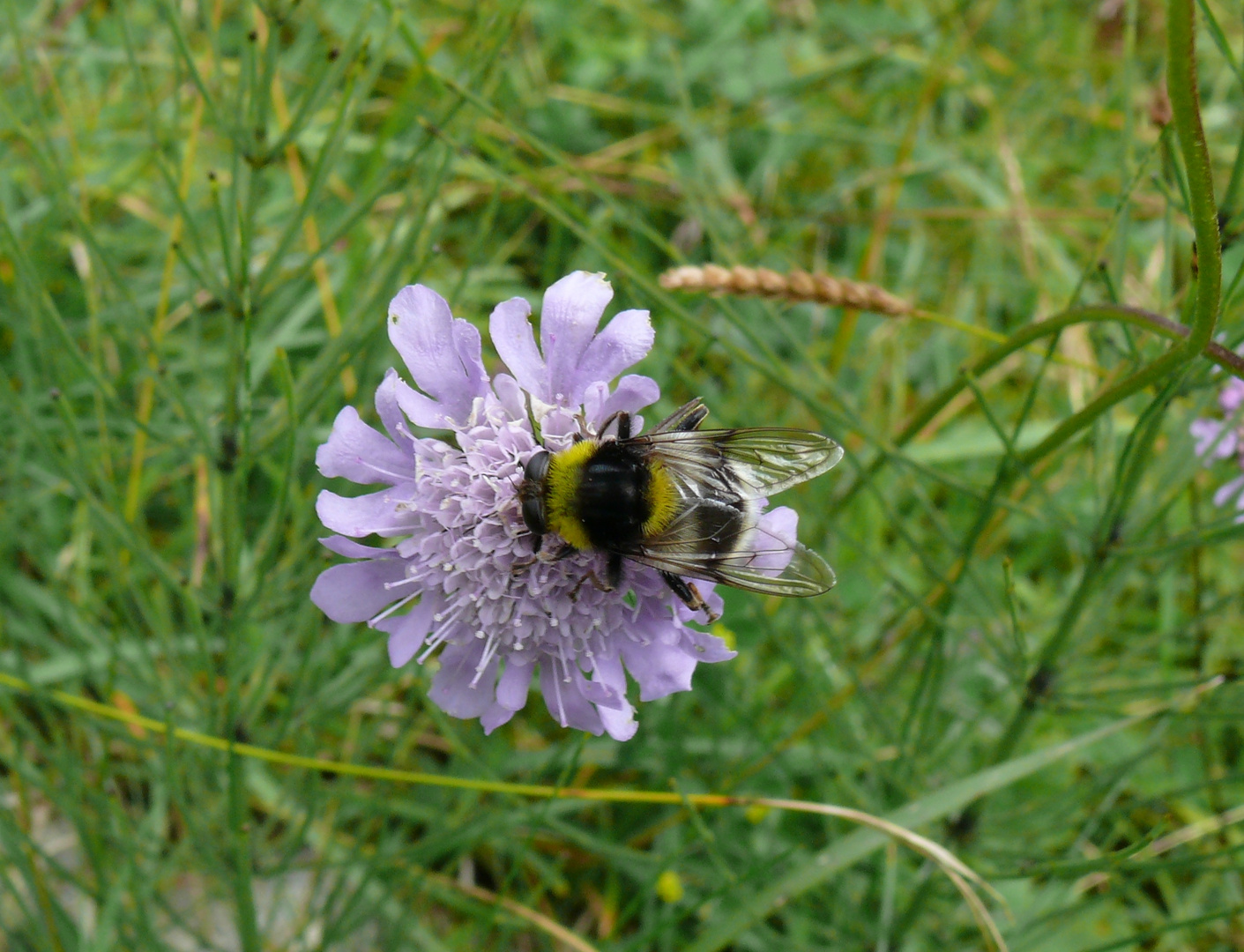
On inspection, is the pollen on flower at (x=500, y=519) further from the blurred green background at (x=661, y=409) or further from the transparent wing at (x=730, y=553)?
the blurred green background at (x=661, y=409)

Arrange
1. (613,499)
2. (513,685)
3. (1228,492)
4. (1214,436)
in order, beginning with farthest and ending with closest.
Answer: (1228,492), (1214,436), (513,685), (613,499)

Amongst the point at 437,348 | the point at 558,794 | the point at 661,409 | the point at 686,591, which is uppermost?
the point at 661,409

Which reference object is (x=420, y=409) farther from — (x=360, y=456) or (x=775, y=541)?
(x=775, y=541)

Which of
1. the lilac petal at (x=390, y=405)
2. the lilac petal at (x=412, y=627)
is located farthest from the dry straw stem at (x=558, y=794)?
the lilac petal at (x=390, y=405)

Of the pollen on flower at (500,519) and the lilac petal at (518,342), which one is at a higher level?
the lilac petal at (518,342)

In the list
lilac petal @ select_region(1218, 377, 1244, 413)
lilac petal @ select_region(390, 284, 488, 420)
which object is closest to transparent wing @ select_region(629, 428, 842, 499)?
lilac petal @ select_region(390, 284, 488, 420)

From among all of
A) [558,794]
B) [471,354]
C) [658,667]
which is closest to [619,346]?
[471,354]
